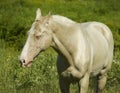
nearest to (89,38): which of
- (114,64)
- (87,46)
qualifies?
(87,46)

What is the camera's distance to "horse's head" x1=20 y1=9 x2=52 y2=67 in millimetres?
5480

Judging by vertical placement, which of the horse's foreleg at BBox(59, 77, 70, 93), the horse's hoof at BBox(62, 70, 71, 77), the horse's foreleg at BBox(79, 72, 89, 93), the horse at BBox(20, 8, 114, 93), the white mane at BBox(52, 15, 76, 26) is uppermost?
the white mane at BBox(52, 15, 76, 26)

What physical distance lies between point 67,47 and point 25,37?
36.9 feet

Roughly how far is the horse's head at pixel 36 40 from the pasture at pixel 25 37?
2.09 meters

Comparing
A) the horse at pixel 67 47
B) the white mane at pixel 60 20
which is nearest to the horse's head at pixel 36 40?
the horse at pixel 67 47

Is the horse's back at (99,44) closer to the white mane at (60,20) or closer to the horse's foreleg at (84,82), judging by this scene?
the horse's foreleg at (84,82)

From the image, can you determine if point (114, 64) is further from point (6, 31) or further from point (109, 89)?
point (6, 31)

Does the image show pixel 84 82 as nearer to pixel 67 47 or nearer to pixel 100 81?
pixel 67 47

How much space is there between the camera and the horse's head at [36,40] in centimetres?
548

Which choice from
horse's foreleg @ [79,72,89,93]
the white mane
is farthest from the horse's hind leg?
the white mane

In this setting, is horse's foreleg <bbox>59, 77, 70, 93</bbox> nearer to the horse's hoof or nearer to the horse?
the horse

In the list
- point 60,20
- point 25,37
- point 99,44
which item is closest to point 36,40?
point 60,20

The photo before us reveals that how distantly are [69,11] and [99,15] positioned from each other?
2.02 metres

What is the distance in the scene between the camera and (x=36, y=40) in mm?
5562
